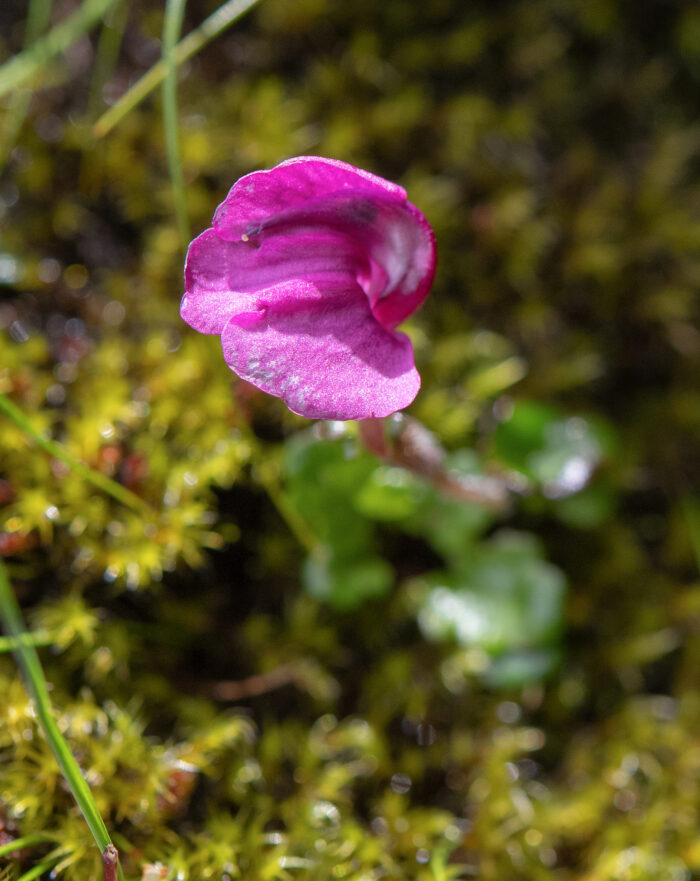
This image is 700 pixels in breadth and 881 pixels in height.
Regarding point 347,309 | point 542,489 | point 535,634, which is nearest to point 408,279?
point 347,309

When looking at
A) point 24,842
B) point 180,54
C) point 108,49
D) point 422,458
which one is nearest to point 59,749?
point 24,842

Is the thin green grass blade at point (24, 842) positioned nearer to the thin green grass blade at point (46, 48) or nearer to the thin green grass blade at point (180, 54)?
the thin green grass blade at point (180, 54)

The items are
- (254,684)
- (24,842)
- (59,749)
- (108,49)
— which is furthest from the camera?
(108,49)

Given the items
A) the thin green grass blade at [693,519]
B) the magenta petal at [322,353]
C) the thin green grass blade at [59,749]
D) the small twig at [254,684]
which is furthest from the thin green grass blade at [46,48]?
the thin green grass blade at [693,519]

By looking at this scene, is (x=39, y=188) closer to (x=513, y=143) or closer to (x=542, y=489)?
(x=513, y=143)

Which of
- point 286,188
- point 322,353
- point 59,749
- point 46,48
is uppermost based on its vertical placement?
point 46,48

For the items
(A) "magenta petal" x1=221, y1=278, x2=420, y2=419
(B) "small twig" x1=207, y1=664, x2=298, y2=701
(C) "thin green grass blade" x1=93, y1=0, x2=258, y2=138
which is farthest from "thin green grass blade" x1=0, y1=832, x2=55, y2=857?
(C) "thin green grass blade" x1=93, y1=0, x2=258, y2=138

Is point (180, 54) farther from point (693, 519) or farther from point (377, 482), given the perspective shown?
point (693, 519)
